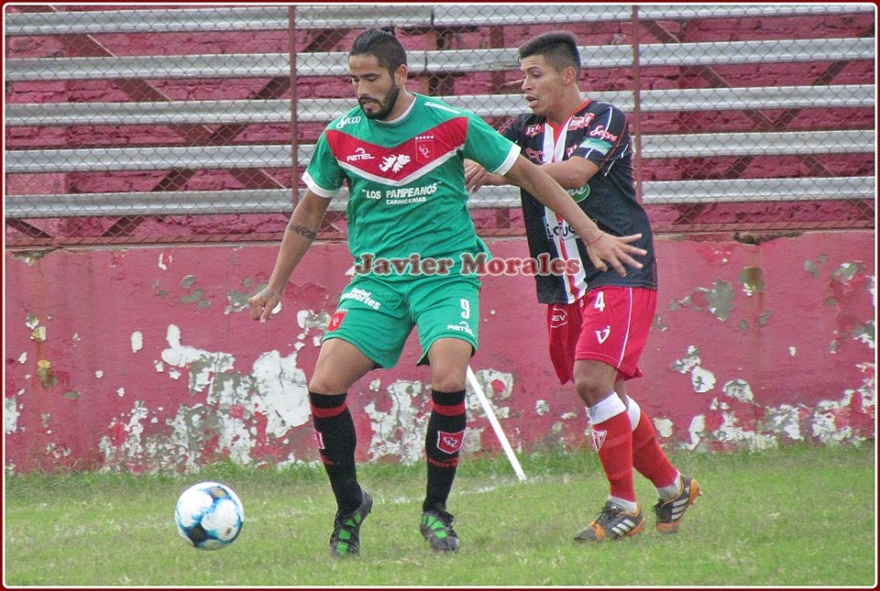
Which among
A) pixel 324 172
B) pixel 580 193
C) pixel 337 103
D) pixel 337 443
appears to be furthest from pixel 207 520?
pixel 337 103

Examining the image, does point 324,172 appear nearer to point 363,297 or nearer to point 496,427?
point 363,297

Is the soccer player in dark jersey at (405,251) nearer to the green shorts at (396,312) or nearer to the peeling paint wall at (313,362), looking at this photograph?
the green shorts at (396,312)

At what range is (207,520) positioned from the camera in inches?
180

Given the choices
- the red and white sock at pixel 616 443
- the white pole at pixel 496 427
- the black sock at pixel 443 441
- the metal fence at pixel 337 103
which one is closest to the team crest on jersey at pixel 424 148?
the black sock at pixel 443 441

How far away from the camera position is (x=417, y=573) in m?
4.18

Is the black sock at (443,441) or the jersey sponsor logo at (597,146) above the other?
the jersey sponsor logo at (597,146)

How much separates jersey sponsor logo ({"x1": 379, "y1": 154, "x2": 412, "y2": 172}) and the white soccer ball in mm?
1570

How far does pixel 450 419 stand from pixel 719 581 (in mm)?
1317

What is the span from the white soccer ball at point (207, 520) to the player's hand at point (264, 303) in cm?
83

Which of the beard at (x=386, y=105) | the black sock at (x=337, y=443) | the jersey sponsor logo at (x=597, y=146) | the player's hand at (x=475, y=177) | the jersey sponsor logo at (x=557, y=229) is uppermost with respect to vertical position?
the beard at (x=386, y=105)

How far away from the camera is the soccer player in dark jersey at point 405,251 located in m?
4.71

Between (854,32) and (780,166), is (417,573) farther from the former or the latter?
(854,32)

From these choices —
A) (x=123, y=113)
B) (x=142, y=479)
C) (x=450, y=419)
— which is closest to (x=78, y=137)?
(x=123, y=113)

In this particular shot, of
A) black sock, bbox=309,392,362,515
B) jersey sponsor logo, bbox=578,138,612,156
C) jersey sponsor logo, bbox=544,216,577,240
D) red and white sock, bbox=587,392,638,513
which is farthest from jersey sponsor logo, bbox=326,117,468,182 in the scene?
red and white sock, bbox=587,392,638,513
